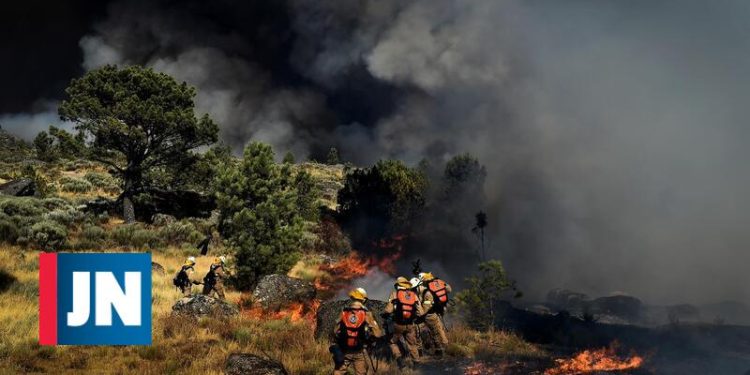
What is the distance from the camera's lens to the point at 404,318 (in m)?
12.3

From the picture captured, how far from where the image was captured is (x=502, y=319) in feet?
74.4

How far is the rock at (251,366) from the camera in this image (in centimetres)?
1066

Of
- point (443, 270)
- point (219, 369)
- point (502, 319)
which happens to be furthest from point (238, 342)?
point (443, 270)

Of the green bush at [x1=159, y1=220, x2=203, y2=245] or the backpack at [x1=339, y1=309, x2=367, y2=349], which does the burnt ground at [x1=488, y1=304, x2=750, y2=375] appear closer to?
the backpack at [x1=339, y1=309, x2=367, y2=349]

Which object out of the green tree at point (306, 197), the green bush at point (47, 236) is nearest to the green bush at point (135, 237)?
the green bush at point (47, 236)

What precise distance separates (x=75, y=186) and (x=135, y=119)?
672 inches

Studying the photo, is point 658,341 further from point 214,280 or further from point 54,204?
point 54,204

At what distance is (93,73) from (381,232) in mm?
22018

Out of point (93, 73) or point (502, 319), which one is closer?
point (502, 319)

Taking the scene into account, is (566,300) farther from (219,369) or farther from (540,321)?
(219,369)

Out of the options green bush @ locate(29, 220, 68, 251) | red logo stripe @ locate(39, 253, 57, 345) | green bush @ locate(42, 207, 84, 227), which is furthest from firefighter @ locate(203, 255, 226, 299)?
green bush @ locate(42, 207, 84, 227)

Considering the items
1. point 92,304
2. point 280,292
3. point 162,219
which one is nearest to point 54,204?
point 162,219

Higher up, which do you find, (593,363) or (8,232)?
(8,232)

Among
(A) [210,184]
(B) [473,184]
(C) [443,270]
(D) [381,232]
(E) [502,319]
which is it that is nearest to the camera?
(E) [502,319]
